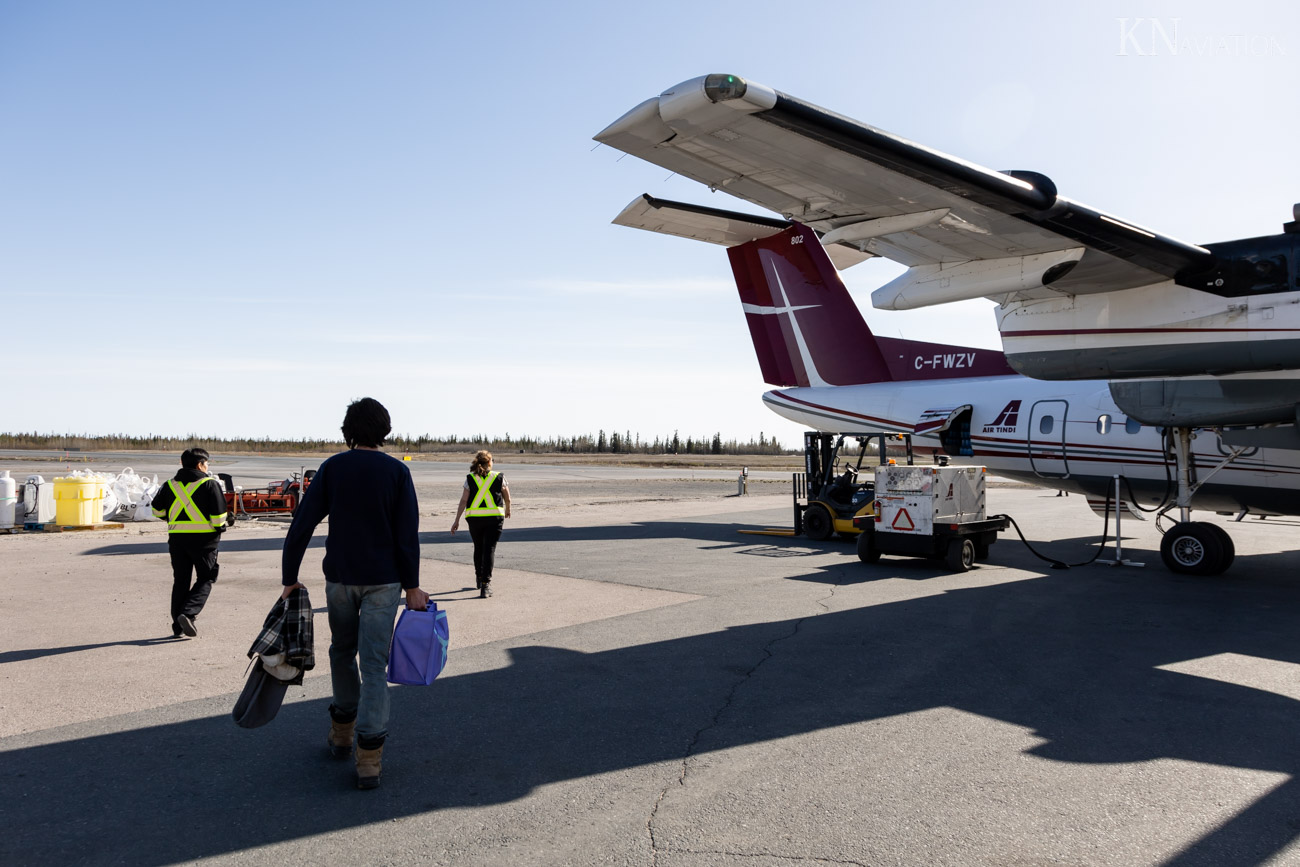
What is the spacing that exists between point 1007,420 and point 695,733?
12.7 metres

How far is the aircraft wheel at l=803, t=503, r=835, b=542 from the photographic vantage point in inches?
642

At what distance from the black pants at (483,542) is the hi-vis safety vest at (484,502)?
74 millimetres

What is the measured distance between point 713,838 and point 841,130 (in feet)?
17.2

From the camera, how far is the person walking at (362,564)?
14.8 ft

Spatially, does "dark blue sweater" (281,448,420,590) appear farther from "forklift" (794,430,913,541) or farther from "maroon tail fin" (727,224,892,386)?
"maroon tail fin" (727,224,892,386)

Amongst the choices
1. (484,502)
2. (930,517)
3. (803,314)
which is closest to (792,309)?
A: (803,314)

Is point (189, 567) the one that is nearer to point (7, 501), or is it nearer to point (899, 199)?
point (899, 199)

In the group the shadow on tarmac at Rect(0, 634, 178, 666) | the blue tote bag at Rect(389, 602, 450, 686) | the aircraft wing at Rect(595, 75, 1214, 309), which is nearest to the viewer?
the blue tote bag at Rect(389, 602, 450, 686)

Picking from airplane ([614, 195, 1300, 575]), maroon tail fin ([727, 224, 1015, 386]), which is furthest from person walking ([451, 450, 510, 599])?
maroon tail fin ([727, 224, 1015, 386])

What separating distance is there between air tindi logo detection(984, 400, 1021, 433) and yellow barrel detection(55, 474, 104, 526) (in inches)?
715

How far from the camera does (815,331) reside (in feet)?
61.9

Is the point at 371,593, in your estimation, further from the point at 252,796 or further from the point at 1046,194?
the point at 1046,194

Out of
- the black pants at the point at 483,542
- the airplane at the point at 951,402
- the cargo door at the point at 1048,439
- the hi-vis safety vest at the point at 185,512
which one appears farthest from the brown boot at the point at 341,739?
the cargo door at the point at 1048,439

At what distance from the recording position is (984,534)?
13.3 meters
